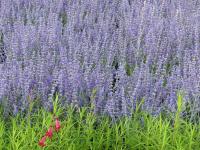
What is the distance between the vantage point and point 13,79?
3.83 meters

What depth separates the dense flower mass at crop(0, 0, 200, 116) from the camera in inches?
149

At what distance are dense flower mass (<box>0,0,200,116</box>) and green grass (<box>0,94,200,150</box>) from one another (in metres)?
0.13

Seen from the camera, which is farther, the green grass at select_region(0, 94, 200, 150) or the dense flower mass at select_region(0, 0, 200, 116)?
the dense flower mass at select_region(0, 0, 200, 116)

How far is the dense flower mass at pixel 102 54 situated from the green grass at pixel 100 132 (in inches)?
5.1

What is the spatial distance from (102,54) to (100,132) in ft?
4.01

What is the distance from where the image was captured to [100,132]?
3406 millimetres

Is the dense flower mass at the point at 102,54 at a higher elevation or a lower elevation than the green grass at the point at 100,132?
higher

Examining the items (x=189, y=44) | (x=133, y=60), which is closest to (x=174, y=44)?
(x=189, y=44)

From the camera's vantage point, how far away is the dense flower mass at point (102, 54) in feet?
12.4

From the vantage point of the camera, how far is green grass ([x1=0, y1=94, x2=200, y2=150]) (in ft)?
10.6

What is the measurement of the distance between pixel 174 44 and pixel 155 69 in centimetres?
44

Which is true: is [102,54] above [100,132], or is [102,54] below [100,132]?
above

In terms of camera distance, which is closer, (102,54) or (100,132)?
(100,132)

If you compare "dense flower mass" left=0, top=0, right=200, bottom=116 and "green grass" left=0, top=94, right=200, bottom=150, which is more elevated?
"dense flower mass" left=0, top=0, right=200, bottom=116
